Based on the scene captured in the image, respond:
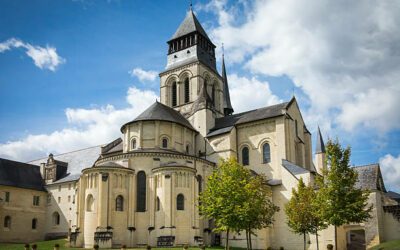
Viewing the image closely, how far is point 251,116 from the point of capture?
5116 cm

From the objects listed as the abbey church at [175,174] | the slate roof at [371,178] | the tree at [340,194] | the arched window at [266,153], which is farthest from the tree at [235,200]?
the arched window at [266,153]

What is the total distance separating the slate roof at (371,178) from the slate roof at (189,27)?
112ft

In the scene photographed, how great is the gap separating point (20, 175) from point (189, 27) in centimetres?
3352

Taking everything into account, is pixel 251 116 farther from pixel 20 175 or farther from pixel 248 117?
pixel 20 175

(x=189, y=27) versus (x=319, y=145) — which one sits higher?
(x=189, y=27)

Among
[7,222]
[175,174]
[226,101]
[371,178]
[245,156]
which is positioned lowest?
[7,222]

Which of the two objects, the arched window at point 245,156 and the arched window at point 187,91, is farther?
the arched window at point 187,91

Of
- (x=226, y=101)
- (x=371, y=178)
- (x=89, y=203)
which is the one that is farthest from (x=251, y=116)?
(x=89, y=203)

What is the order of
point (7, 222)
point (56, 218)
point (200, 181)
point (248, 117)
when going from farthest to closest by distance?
point (56, 218), point (7, 222), point (248, 117), point (200, 181)

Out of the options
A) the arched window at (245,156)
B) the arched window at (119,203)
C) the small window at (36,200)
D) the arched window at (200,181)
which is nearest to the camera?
the arched window at (119,203)

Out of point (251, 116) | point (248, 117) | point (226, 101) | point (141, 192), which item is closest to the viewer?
point (141, 192)

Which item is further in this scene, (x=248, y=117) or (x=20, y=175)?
(x=20, y=175)

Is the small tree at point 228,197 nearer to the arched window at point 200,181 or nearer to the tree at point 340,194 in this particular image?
the tree at point 340,194

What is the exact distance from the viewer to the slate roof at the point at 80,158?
6116 cm
